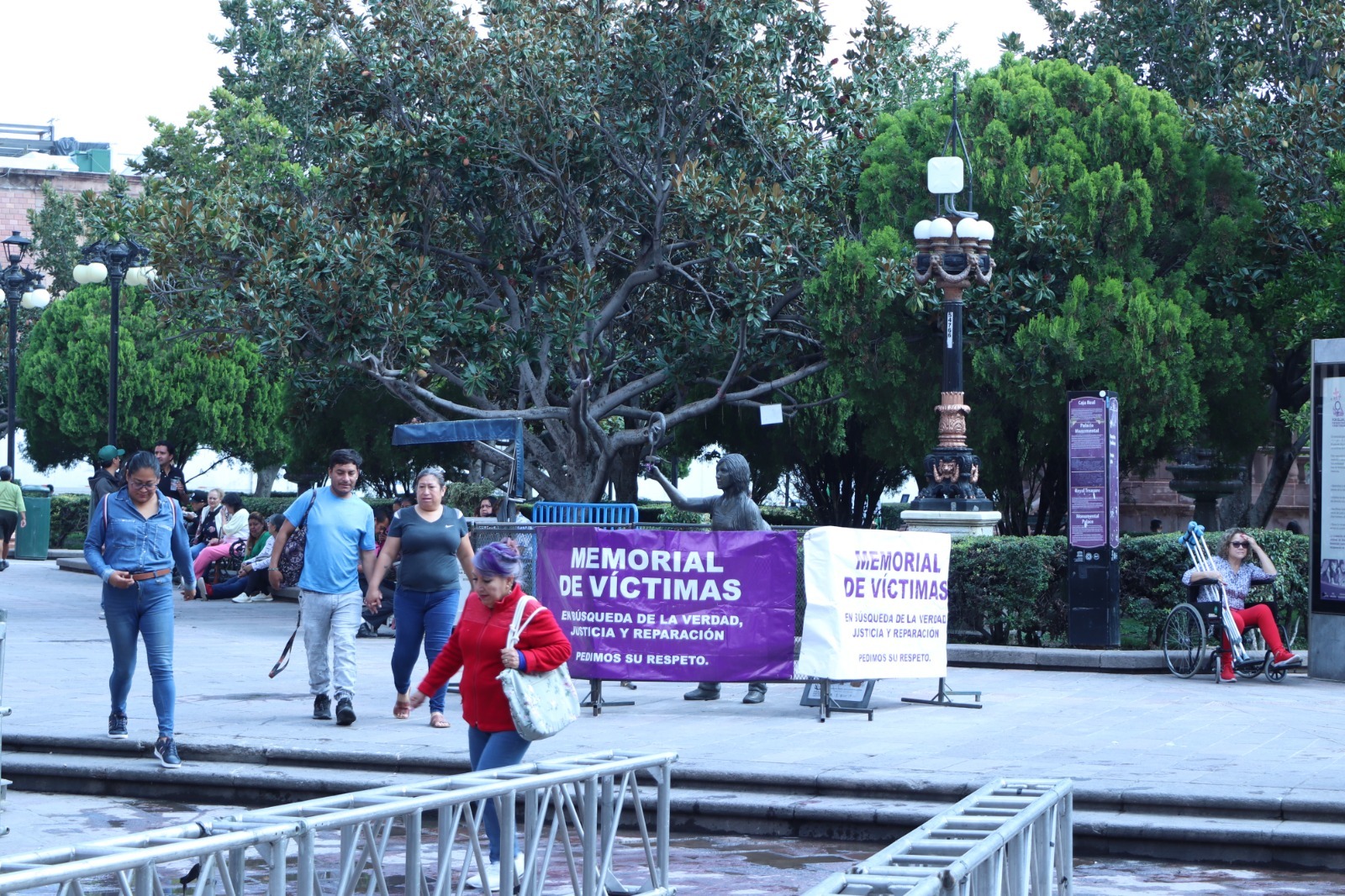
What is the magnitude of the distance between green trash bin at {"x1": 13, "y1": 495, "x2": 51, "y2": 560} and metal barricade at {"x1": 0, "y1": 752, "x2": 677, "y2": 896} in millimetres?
30808

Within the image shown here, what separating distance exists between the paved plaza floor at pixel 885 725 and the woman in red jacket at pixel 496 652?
8.23ft

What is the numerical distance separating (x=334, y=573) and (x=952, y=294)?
11.0 metres

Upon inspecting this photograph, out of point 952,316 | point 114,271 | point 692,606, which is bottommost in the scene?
point 692,606

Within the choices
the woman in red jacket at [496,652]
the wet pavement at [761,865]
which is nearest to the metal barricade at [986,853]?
the wet pavement at [761,865]

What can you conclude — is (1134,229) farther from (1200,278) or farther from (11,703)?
(11,703)

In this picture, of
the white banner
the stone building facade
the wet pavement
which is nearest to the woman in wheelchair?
the white banner

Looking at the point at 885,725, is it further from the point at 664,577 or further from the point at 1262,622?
the point at 1262,622

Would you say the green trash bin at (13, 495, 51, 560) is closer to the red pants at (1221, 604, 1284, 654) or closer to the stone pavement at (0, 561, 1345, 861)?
the stone pavement at (0, 561, 1345, 861)

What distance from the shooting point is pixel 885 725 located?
1151 cm

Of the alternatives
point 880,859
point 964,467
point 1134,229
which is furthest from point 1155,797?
point 1134,229

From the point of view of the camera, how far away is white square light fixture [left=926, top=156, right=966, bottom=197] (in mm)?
19875

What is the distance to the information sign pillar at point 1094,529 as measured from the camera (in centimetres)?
1581

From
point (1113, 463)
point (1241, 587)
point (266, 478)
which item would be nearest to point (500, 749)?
point (1241, 587)

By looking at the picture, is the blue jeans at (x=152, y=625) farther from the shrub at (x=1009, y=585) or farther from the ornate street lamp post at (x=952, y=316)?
the ornate street lamp post at (x=952, y=316)
